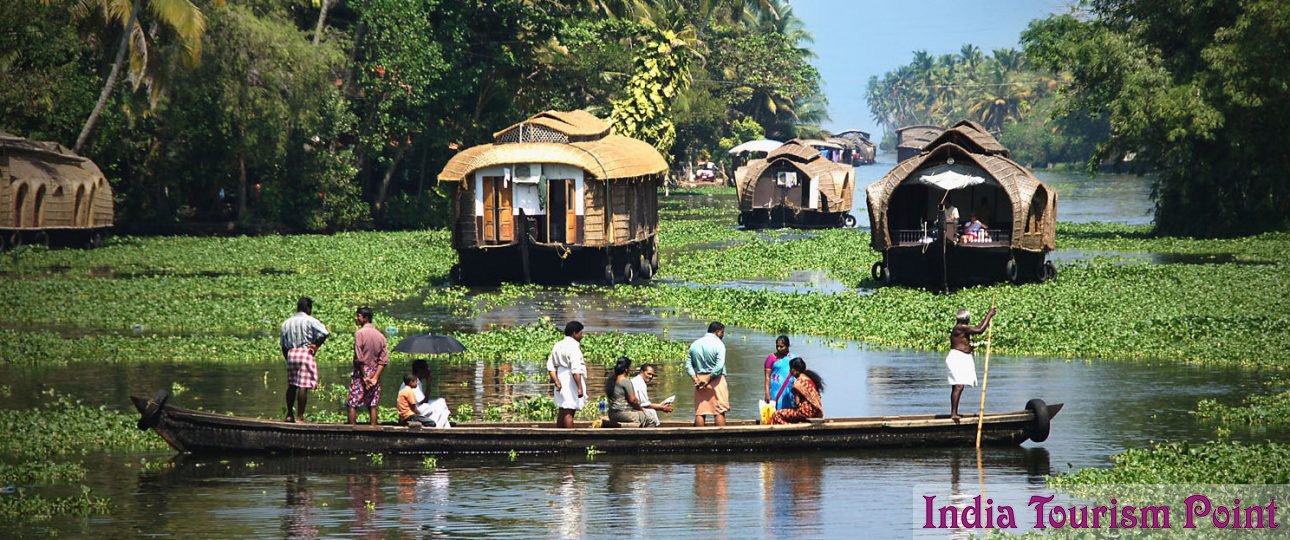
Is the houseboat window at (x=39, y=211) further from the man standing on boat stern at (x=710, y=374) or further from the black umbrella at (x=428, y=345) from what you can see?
the man standing on boat stern at (x=710, y=374)

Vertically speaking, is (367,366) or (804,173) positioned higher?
(804,173)

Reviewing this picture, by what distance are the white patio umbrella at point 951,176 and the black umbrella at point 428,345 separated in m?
16.1

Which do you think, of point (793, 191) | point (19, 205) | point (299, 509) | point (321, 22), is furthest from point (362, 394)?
point (793, 191)

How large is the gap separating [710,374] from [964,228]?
18614 mm

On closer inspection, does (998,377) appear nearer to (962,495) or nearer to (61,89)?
(962,495)

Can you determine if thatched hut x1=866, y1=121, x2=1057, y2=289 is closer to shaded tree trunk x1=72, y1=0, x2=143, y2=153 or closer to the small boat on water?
the small boat on water

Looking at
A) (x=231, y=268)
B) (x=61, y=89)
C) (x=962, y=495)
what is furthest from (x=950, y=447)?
(x=61, y=89)

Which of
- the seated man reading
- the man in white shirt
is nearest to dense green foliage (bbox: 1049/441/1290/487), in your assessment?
the man in white shirt

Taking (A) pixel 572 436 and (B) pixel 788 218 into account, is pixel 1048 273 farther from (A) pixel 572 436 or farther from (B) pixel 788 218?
(B) pixel 788 218

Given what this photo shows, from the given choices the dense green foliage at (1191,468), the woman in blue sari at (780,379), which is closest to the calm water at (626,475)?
the dense green foliage at (1191,468)

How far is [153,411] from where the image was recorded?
17.0 m

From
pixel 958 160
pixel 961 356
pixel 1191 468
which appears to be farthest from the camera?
pixel 958 160

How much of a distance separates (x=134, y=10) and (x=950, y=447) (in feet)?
96.2

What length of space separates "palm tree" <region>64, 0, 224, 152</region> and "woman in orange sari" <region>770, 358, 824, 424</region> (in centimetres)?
2663
